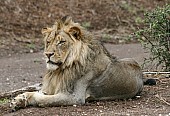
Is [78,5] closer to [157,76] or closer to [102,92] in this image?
[157,76]

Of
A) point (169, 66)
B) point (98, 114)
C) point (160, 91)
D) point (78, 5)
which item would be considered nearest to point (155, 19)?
point (169, 66)

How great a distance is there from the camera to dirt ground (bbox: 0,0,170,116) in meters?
6.66

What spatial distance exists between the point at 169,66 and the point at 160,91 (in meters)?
1.48

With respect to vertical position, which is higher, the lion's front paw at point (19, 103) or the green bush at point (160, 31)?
the green bush at point (160, 31)

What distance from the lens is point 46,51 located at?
6656mm

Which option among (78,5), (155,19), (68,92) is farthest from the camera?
(78,5)

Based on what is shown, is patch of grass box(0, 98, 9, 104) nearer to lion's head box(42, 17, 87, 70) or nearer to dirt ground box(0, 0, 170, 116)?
dirt ground box(0, 0, 170, 116)

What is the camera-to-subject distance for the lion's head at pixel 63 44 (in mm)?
6649

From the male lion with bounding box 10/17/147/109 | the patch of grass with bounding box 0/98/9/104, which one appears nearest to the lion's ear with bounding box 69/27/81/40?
the male lion with bounding box 10/17/147/109

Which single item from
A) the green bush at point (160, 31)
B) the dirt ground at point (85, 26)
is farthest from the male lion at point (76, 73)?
the green bush at point (160, 31)

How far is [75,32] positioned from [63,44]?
263mm

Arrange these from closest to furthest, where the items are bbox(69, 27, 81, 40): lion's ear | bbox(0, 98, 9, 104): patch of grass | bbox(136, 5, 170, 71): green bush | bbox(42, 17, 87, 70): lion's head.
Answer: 1. bbox(42, 17, 87, 70): lion's head
2. bbox(69, 27, 81, 40): lion's ear
3. bbox(0, 98, 9, 104): patch of grass
4. bbox(136, 5, 170, 71): green bush

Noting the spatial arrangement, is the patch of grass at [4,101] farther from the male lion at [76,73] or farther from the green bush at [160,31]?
the green bush at [160,31]

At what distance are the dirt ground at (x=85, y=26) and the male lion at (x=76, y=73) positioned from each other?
0.11 meters
